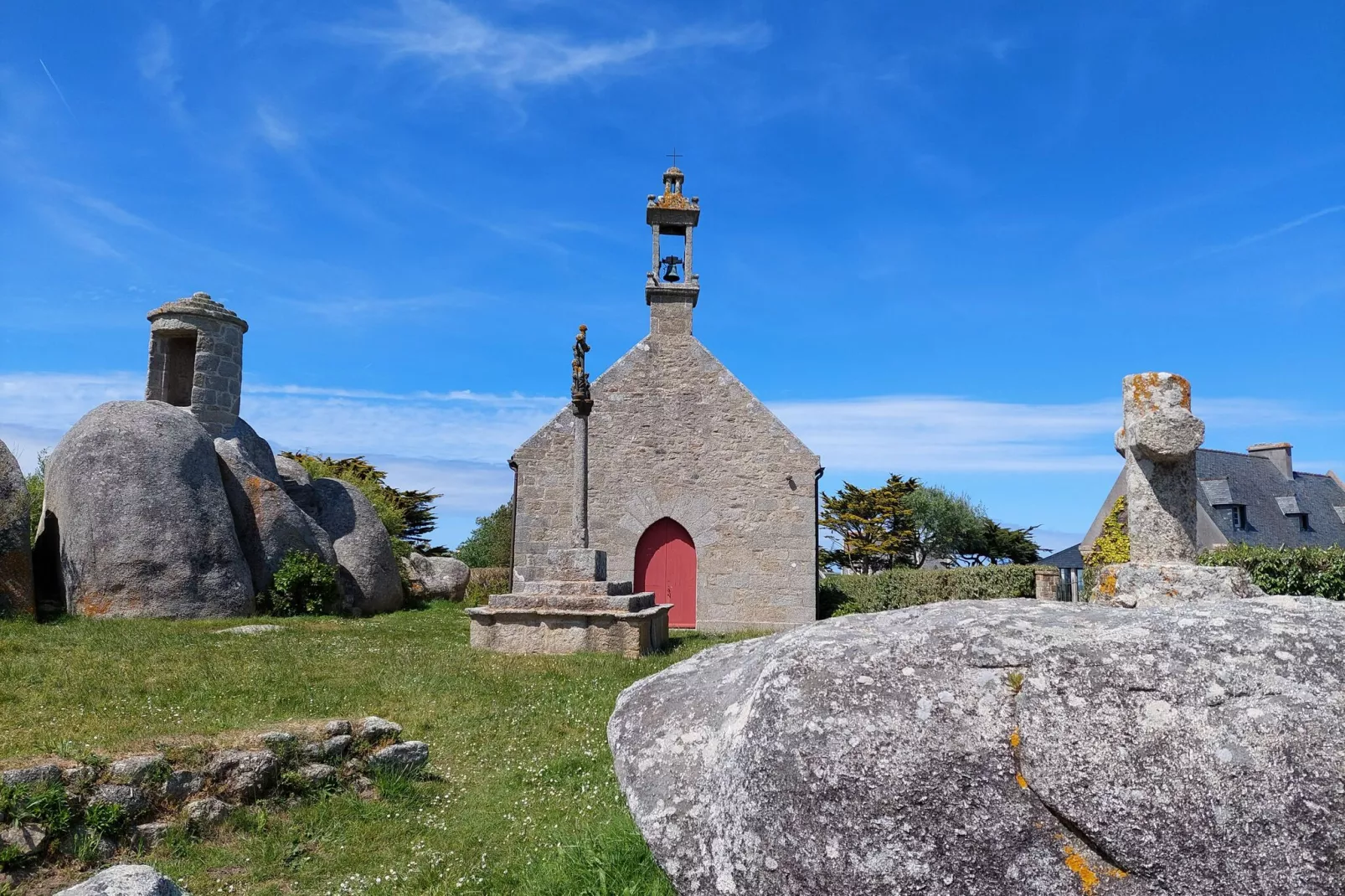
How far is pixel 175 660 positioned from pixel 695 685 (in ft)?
29.9

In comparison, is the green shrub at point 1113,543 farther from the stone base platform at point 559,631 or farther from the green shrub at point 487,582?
the green shrub at point 487,582

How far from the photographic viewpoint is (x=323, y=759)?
19.9ft

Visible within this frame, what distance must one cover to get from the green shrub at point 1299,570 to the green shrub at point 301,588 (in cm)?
1512

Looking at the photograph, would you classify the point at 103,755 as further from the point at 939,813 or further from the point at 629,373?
the point at 629,373

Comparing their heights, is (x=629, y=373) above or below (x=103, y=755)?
above

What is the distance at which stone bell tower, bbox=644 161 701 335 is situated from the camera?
20.2m

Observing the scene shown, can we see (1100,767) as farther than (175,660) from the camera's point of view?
No

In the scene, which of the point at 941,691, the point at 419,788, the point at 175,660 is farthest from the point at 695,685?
the point at 175,660

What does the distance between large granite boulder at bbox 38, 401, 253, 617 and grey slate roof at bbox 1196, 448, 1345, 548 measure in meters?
28.6

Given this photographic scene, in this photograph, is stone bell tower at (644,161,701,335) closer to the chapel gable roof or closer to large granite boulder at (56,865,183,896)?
the chapel gable roof

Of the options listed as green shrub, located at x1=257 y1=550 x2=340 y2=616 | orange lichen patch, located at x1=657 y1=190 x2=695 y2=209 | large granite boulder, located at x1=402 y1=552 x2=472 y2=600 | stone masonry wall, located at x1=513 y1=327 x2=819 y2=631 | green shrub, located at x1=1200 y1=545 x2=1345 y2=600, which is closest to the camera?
green shrub, located at x1=1200 y1=545 x2=1345 y2=600

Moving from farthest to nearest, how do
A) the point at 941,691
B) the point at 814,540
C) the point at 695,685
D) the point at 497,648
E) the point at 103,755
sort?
the point at 814,540 < the point at 497,648 < the point at 103,755 < the point at 695,685 < the point at 941,691

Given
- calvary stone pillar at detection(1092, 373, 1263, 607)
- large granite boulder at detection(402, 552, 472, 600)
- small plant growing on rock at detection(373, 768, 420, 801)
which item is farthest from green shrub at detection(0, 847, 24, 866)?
large granite boulder at detection(402, 552, 472, 600)

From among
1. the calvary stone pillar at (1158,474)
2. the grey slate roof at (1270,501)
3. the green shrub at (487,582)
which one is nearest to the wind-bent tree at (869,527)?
the grey slate roof at (1270,501)
